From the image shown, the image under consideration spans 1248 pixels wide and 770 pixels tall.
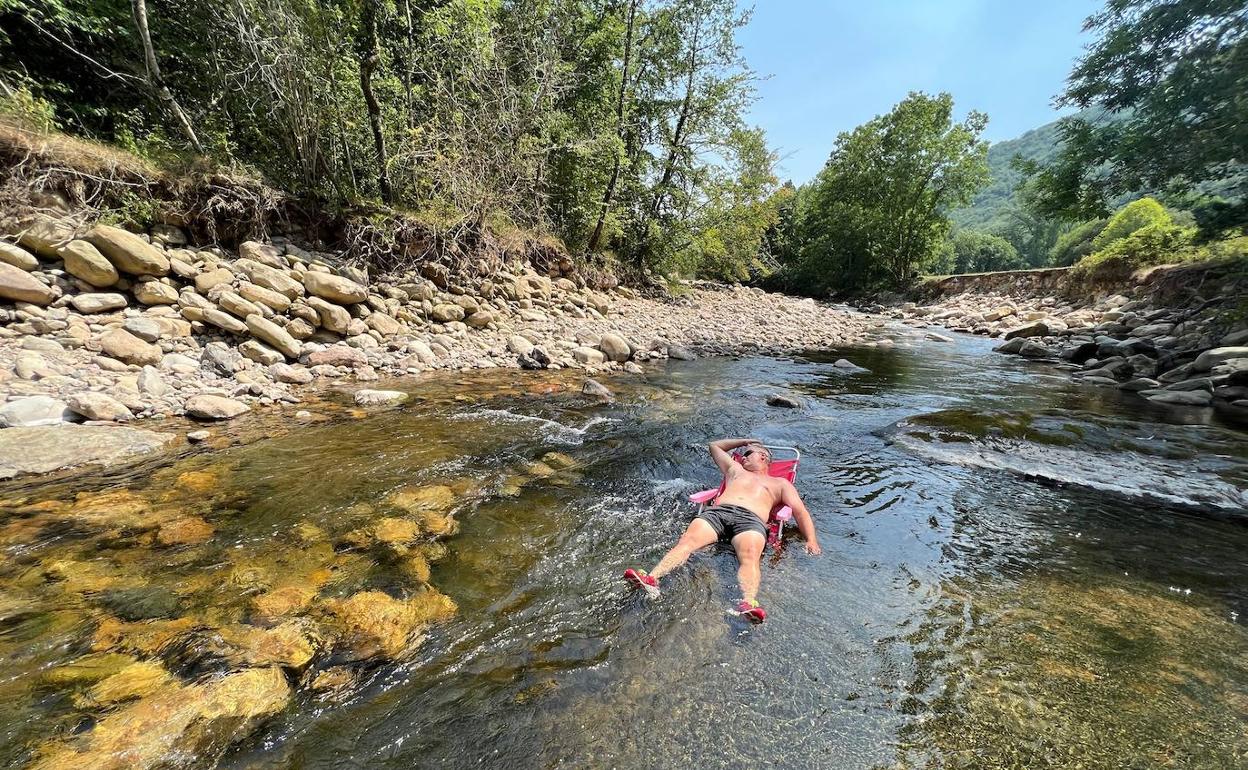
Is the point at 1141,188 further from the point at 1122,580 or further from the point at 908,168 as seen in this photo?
the point at 908,168

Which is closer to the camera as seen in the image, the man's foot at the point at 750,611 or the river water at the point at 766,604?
the river water at the point at 766,604

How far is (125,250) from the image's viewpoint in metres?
7.24

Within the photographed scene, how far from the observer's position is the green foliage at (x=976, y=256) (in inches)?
2506

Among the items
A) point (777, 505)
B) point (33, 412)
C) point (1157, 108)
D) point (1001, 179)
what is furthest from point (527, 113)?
point (1001, 179)

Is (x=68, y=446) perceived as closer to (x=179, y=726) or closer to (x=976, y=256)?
(x=179, y=726)

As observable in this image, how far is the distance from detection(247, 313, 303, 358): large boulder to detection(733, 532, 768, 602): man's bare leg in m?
7.87

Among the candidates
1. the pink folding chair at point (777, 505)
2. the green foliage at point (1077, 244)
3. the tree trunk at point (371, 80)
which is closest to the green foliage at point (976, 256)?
the green foliage at point (1077, 244)

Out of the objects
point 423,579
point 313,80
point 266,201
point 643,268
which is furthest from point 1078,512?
point 643,268

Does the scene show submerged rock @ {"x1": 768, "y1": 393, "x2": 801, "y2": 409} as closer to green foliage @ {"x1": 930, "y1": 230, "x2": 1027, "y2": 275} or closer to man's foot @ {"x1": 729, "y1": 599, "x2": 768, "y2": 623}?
man's foot @ {"x1": 729, "y1": 599, "x2": 768, "y2": 623}

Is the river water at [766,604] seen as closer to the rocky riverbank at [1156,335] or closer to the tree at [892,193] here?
the rocky riverbank at [1156,335]

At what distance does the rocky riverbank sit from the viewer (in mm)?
9148

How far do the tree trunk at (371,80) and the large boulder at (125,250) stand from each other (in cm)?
507

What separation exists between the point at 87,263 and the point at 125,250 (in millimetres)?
480

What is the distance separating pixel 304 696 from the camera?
2.27 m
